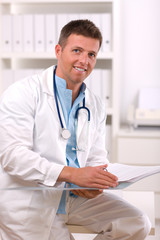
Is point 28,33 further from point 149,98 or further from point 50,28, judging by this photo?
point 149,98

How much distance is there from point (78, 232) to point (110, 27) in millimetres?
1626

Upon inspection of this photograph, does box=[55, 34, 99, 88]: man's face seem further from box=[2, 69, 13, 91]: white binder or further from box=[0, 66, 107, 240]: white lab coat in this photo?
box=[2, 69, 13, 91]: white binder

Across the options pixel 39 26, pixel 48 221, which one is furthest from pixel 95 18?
pixel 48 221

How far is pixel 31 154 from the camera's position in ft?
4.27

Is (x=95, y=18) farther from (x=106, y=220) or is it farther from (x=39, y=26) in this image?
(x=106, y=220)

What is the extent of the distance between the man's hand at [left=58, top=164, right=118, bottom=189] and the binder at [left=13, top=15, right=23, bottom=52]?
164cm

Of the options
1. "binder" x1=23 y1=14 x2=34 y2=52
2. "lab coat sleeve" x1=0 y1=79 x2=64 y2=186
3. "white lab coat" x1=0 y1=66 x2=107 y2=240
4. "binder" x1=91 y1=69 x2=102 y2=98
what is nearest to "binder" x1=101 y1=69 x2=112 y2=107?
"binder" x1=91 y1=69 x2=102 y2=98

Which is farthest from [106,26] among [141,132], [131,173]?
[131,173]

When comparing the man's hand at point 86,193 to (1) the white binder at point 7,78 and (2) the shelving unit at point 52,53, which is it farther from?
(1) the white binder at point 7,78

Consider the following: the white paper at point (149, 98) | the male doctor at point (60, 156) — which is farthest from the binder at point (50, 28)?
the male doctor at point (60, 156)

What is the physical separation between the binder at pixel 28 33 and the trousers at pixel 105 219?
4.97 feet

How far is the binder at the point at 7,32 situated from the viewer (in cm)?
269

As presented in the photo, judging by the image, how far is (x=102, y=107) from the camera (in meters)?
1.72

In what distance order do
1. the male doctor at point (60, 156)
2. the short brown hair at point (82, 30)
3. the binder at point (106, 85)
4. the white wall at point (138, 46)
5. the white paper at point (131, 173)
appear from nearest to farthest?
the white paper at point (131, 173)
the male doctor at point (60, 156)
the short brown hair at point (82, 30)
the binder at point (106, 85)
the white wall at point (138, 46)
